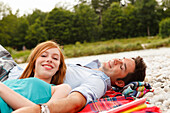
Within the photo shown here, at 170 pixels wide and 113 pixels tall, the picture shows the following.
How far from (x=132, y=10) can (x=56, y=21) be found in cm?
1384

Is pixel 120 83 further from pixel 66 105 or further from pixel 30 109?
pixel 30 109

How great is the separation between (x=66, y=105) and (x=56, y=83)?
0.80 metres

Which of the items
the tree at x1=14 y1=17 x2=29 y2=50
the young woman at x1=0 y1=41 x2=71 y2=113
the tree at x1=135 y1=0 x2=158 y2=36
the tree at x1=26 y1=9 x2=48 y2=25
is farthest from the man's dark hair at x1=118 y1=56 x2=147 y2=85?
the tree at x1=26 y1=9 x2=48 y2=25

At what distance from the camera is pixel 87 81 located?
7.41 feet

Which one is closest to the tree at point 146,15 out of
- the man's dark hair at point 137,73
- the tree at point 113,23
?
the tree at point 113,23

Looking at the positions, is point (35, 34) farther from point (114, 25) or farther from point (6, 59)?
point (6, 59)

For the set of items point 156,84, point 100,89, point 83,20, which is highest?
point 83,20

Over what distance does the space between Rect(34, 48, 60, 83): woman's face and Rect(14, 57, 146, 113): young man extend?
37 centimetres

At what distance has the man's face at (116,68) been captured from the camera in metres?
2.65

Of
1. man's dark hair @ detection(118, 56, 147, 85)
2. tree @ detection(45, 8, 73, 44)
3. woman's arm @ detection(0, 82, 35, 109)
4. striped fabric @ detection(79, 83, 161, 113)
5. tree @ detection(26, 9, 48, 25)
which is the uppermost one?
tree @ detection(26, 9, 48, 25)

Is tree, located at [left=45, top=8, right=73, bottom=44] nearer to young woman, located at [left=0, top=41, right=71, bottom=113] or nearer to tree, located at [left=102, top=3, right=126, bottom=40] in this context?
tree, located at [left=102, top=3, right=126, bottom=40]

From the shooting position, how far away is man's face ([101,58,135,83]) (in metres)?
2.65

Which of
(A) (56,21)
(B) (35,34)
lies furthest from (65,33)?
(B) (35,34)

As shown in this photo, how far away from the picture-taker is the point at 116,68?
2.65m
